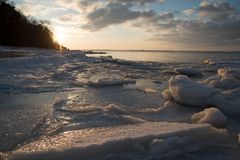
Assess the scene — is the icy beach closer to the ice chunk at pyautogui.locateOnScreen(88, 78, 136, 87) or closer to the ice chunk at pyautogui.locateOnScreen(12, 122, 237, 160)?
the ice chunk at pyautogui.locateOnScreen(12, 122, 237, 160)

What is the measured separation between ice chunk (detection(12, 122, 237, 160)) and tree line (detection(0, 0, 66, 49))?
37.9 m

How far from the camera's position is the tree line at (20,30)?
Answer: 3803 cm

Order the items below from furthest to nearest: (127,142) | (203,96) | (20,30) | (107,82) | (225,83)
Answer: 1. (20,30)
2. (107,82)
3. (225,83)
4. (203,96)
5. (127,142)

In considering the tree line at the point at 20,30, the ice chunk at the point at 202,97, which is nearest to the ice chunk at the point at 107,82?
the ice chunk at the point at 202,97

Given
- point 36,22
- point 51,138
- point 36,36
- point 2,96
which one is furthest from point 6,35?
point 51,138

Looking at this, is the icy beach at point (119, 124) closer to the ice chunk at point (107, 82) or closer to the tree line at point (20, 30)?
the ice chunk at point (107, 82)

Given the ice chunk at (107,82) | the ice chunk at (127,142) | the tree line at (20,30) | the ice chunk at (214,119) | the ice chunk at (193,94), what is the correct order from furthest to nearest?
the tree line at (20,30)
the ice chunk at (107,82)
the ice chunk at (193,94)
the ice chunk at (214,119)
the ice chunk at (127,142)

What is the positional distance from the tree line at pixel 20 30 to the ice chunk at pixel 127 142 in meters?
37.9

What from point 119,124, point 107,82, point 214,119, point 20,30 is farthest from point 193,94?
point 20,30

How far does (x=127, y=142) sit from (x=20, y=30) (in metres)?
41.2

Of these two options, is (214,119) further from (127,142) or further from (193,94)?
(127,142)

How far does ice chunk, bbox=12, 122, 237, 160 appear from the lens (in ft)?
8.68

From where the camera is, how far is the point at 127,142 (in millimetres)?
2863

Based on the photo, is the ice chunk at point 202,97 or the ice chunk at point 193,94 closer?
the ice chunk at point 202,97
